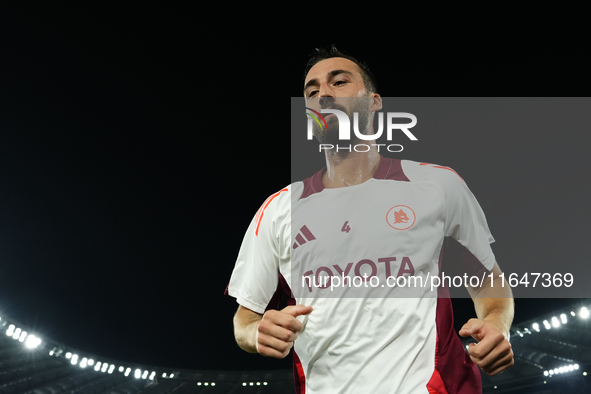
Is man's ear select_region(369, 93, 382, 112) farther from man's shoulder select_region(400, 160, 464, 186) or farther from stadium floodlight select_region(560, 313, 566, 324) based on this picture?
stadium floodlight select_region(560, 313, 566, 324)

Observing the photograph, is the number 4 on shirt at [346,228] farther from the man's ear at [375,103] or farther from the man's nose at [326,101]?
the man's ear at [375,103]

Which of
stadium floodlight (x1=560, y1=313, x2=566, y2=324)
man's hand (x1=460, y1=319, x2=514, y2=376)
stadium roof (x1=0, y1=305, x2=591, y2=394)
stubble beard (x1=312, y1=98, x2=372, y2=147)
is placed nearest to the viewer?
man's hand (x1=460, y1=319, x2=514, y2=376)

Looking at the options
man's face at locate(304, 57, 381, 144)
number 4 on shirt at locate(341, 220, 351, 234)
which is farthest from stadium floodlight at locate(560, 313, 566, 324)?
number 4 on shirt at locate(341, 220, 351, 234)

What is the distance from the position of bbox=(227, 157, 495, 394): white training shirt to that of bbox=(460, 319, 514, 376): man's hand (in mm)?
290

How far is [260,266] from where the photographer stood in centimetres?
194

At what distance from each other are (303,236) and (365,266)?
1.10 feet

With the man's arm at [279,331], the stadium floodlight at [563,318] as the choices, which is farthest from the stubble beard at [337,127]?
the stadium floodlight at [563,318]

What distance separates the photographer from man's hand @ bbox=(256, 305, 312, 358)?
4.43 ft

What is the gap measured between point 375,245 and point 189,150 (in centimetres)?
1122

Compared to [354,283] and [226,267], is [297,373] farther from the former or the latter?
[226,267]

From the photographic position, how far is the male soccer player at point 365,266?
157 cm

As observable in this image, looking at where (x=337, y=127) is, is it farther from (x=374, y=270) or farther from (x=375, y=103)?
(x=374, y=270)

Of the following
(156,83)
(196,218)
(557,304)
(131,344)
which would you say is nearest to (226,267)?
(196,218)

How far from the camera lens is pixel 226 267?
1517 centimetres
